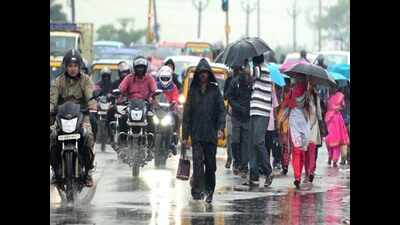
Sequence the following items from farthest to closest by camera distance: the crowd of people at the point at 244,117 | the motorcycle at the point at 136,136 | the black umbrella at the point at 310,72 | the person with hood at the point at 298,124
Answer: the motorcycle at the point at 136,136 → the person with hood at the point at 298,124 → the black umbrella at the point at 310,72 → the crowd of people at the point at 244,117

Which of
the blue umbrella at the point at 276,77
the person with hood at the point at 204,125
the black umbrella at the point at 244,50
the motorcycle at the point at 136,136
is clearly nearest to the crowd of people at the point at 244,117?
the person with hood at the point at 204,125

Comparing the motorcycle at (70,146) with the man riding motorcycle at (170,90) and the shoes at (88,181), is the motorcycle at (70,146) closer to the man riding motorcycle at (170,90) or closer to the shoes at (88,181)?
the shoes at (88,181)

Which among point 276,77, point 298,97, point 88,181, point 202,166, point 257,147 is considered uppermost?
point 276,77

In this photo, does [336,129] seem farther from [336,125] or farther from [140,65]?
[140,65]

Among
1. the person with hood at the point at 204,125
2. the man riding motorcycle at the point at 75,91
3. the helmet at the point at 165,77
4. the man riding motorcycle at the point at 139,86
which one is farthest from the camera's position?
the helmet at the point at 165,77

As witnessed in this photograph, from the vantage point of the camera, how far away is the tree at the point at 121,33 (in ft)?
415

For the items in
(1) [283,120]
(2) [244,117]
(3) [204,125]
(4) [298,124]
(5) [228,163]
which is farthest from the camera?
(5) [228,163]

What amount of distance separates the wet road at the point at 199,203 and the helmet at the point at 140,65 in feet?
4.97

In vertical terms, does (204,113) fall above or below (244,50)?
below

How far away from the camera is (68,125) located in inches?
510

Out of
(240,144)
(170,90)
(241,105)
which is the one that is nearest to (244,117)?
(241,105)

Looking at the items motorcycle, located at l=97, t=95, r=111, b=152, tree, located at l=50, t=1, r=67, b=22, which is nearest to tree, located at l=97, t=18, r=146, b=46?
tree, located at l=50, t=1, r=67, b=22

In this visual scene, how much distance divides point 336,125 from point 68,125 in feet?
27.1
